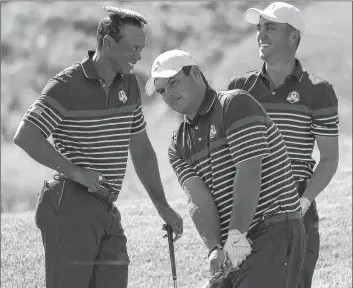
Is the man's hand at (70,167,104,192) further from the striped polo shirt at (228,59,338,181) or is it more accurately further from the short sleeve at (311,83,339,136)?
the short sleeve at (311,83,339,136)

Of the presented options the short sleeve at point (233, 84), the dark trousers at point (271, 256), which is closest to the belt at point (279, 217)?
the dark trousers at point (271, 256)

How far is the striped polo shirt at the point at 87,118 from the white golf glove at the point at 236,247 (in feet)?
3.68

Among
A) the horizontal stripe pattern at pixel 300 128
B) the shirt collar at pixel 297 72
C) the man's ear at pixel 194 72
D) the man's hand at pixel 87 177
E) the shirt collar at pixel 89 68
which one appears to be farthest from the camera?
the shirt collar at pixel 297 72

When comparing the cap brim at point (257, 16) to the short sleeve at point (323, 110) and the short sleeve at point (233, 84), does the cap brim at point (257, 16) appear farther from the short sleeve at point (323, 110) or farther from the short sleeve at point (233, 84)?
the short sleeve at point (323, 110)

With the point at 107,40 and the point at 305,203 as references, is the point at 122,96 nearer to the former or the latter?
the point at 107,40

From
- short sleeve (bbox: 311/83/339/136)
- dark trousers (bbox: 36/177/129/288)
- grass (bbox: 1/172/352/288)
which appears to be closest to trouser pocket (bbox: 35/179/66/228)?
dark trousers (bbox: 36/177/129/288)

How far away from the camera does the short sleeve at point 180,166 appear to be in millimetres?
4973

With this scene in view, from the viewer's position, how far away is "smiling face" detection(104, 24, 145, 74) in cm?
561

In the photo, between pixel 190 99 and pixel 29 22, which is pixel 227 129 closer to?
pixel 190 99

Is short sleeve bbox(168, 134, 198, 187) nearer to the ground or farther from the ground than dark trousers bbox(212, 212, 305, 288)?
farther from the ground

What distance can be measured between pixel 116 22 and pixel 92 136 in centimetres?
68

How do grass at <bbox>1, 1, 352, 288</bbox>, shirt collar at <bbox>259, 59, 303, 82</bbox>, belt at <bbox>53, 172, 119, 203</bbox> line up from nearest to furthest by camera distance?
belt at <bbox>53, 172, 119, 203</bbox> → shirt collar at <bbox>259, 59, 303, 82</bbox> → grass at <bbox>1, 1, 352, 288</bbox>

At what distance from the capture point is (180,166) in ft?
16.5

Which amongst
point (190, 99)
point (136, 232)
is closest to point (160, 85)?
point (190, 99)
